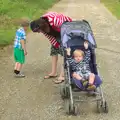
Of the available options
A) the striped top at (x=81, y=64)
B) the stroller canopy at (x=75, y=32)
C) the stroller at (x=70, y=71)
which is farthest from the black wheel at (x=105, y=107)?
the stroller canopy at (x=75, y=32)

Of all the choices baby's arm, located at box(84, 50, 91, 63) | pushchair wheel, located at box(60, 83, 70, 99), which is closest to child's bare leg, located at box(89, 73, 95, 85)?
baby's arm, located at box(84, 50, 91, 63)

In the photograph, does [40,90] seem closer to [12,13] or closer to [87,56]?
[87,56]

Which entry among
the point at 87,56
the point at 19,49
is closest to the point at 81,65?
the point at 87,56

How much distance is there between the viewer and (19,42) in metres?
9.27

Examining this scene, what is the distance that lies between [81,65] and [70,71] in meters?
0.22

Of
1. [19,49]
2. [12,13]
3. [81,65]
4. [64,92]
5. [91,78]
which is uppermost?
[12,13]

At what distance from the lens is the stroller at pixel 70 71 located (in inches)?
277

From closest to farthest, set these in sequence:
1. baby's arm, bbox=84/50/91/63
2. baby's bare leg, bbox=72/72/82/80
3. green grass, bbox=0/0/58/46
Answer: baby's bare leg, bbox=72/72/82/80 → baby's arm, bbox=84/50/91/63 → green grass, bbox=0/0/58/46

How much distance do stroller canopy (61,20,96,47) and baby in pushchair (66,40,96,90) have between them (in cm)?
14

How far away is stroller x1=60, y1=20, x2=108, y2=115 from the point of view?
277 inches

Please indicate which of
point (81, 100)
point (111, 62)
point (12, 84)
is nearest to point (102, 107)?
point (81, 100)

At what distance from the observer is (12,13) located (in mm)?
19594

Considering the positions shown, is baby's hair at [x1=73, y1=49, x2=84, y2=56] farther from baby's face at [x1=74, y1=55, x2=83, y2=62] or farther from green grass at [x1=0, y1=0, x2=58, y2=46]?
green grass at [x1=0, y1=0, x2=58, y2=46]

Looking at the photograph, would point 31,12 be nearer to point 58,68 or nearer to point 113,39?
point 113,39
